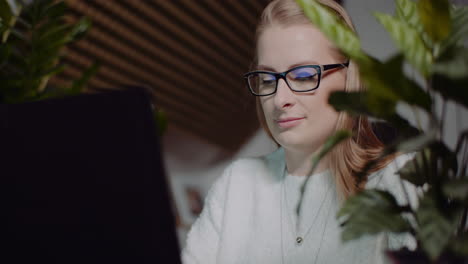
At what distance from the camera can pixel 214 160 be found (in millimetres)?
3758

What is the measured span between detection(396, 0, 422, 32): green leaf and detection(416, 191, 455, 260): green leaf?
10.4 inches

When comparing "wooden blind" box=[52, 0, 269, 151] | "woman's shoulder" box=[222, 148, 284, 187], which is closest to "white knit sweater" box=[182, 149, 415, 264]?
"woman's shoulder" box=[222, 148, 284, 187]

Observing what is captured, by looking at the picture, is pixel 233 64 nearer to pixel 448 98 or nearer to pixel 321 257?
pixel 321 257

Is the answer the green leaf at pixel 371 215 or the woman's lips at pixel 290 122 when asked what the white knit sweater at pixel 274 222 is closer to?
the woman's lips at pixel 290 122

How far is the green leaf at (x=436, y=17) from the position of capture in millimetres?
511

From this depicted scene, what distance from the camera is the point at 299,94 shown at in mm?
950

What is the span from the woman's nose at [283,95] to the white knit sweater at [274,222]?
24cm

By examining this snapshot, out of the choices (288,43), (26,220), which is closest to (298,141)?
(288,43)

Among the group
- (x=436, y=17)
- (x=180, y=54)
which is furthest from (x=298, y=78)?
(x=180, y=54)

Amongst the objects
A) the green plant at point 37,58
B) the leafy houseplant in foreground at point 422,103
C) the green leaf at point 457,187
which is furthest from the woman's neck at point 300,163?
the green plant at point 37,58

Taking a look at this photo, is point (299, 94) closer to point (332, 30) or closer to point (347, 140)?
point (347, 140)

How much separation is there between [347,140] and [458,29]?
1.55 ft

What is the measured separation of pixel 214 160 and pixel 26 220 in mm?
3160

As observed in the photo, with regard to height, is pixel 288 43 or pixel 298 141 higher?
pixel 288 43
